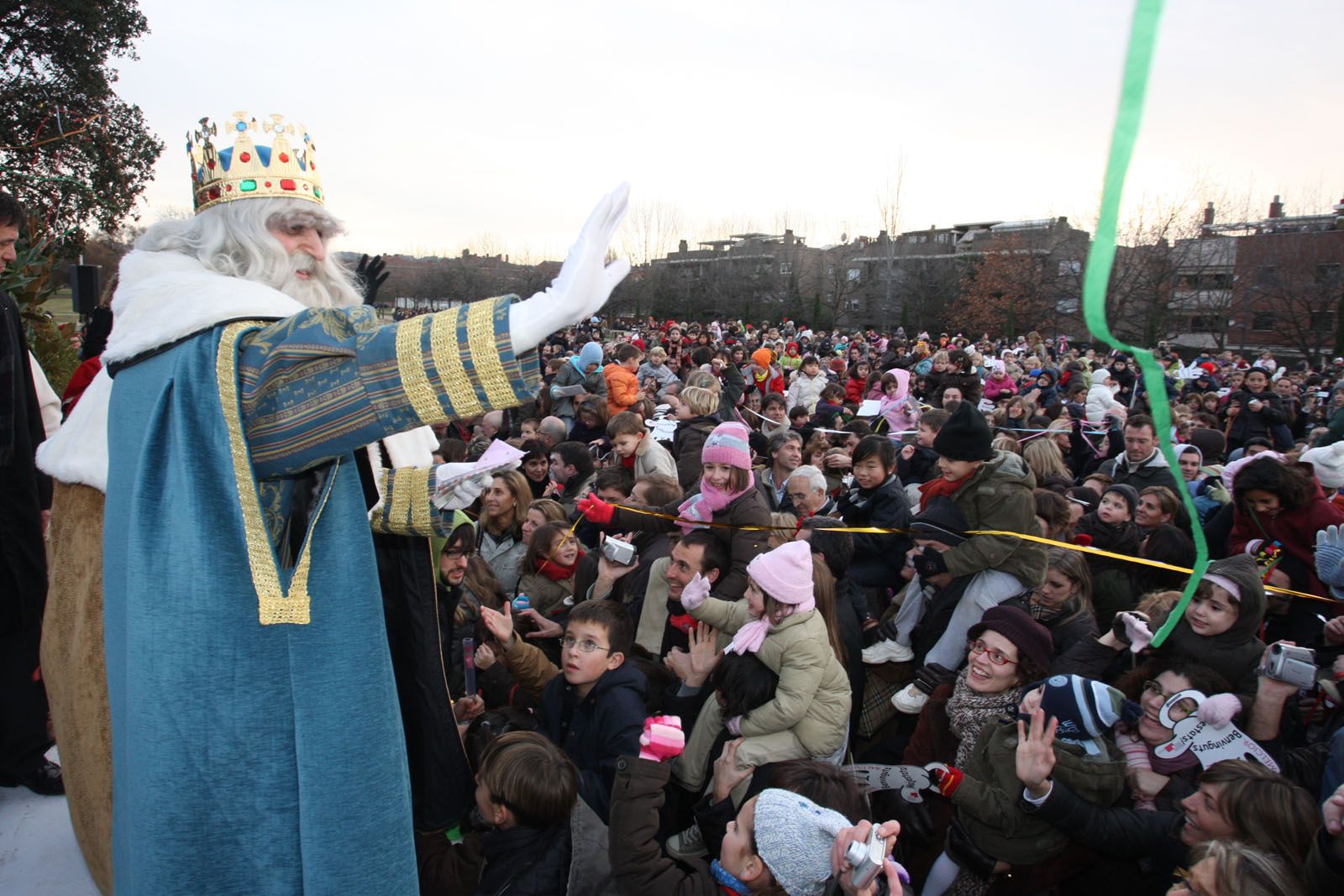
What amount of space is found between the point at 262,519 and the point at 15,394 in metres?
1.93

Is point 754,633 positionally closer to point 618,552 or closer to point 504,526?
point 618,552

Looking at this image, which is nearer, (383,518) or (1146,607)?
(383,518)

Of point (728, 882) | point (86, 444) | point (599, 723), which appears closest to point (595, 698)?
point (599, 723)

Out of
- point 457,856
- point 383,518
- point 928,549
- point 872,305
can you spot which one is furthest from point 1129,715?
point 872,305

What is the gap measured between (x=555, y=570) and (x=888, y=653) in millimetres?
2052

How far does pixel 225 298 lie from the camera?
1.67 meters

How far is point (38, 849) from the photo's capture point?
2.50m

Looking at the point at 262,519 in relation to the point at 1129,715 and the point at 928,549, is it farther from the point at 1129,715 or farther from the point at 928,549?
the point at 928,549

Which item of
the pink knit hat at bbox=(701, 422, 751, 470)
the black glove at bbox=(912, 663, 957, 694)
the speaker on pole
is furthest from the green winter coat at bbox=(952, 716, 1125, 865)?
the speaker on pole

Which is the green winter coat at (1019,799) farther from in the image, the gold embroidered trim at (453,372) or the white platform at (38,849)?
the white platform at (38,849)

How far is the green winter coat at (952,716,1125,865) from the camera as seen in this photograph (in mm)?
3068

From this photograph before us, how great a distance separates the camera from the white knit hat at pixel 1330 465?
5773 mm

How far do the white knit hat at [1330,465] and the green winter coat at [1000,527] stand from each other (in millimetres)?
2915

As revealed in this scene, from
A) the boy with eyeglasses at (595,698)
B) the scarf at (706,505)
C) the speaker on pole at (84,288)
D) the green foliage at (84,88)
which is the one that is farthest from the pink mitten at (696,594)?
the green foliage at (84,88)
